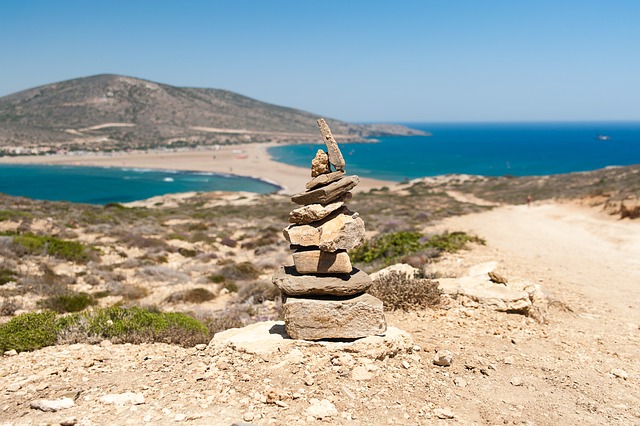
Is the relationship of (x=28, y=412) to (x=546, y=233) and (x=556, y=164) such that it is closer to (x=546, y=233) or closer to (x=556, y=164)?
(x=546, y=233)

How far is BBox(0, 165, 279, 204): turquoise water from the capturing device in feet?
242

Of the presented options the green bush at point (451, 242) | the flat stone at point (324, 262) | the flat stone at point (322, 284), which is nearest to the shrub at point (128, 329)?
the flat stone at point (322, 284)

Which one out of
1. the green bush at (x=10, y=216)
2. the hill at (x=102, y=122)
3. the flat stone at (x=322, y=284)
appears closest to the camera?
the flat stone at (x=322, y=284)

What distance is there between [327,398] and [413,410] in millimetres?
1119

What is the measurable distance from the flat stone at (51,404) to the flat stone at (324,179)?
14.7 ft

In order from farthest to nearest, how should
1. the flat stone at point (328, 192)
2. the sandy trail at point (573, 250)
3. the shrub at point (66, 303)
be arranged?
the sandy trail at point (573, 250) < the shrub at point (66, 303) < the flat stone at point (328, 192)

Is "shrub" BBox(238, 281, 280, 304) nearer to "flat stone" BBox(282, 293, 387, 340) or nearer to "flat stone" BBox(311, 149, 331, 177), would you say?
"flat stone" BBox(282, 293, 387, 340)

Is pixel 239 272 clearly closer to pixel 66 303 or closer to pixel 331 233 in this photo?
pixel 66 303

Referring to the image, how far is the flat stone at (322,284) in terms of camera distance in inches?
267

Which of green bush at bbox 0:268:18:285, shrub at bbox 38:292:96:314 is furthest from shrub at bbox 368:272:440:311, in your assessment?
green bush at bbox 0:268:18:285

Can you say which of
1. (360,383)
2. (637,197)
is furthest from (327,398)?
(637,197)

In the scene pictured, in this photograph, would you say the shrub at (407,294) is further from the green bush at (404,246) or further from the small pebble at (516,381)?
the green bush at (404,246)

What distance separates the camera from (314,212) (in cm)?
691

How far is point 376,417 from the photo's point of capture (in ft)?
17.4
